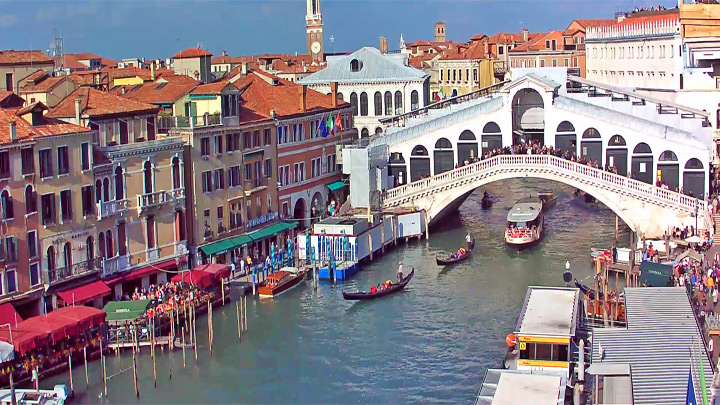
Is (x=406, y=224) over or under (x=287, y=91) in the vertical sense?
under

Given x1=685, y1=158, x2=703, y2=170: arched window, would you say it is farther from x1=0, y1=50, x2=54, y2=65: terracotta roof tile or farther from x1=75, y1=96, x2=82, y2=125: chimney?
x1=0, y1=50, x2=54, y2=65: terracotta roof tile

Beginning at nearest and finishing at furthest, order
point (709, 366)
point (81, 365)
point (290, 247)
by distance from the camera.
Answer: point (709, 366)
point (81, 365)
point (290, 247)

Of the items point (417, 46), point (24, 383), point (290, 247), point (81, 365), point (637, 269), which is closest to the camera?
point (24, 383)

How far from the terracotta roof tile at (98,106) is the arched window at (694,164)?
15610 millimetres

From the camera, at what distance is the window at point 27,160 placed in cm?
2148

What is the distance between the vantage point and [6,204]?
69.4ft

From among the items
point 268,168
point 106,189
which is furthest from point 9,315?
point 268,168

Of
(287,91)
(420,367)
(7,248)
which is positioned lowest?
(420,367)

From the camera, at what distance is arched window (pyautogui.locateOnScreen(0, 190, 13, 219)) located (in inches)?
830

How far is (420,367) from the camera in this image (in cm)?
2069

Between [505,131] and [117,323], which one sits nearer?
[117,323]

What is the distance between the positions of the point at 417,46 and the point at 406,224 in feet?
148

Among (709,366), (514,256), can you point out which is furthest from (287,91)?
(709,366)

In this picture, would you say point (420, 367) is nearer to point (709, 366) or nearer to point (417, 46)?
point (709, 366)
